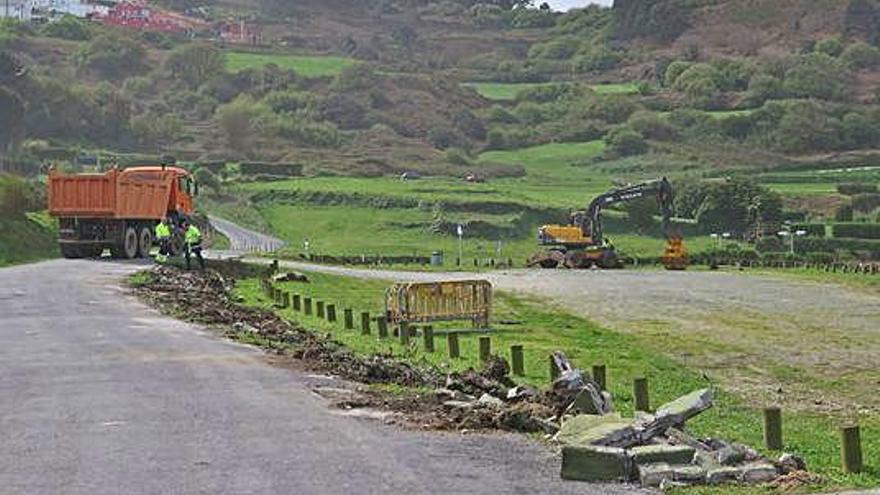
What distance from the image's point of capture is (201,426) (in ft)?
59.1

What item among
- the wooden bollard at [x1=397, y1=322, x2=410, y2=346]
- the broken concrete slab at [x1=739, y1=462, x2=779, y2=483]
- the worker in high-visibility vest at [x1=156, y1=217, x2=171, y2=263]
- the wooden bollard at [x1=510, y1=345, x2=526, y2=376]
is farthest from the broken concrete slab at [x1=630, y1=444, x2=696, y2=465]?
the worker in high-visibility vest at [x1=156, y1=217, x2=171, y2=263]

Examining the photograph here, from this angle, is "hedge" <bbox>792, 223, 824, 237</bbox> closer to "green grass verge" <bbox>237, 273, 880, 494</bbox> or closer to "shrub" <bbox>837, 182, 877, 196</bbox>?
"shrub" <bbox>837, 182, 877, 196</bbox>

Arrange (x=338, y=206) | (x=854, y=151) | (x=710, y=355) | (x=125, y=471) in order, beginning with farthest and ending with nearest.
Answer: (x=854, y=151) → (x=338, y=206) → (x=710, y=355) → (x=125, y=471)

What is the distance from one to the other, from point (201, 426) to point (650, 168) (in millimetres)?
148958

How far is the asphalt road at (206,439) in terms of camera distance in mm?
14812

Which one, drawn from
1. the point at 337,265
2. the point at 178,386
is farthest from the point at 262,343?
the point at 337,265

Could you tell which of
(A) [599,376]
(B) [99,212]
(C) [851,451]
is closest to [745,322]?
(A) [599,376]

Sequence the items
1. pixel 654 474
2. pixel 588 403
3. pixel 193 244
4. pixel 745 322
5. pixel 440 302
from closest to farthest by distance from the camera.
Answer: pixel 654 474
pixel 588 403
pixel 440 302
pixel 745 322
pixel 193 244

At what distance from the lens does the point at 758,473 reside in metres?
15.4

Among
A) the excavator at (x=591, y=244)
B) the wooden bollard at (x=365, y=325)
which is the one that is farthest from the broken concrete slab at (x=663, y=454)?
the excavator at (x=591, y=244)

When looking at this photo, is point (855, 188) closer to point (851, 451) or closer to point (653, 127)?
point (653, 127)

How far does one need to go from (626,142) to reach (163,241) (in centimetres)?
12661

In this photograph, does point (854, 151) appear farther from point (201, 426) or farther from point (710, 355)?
point (201, 426)

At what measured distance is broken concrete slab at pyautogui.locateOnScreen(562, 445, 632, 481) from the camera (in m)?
15.2
